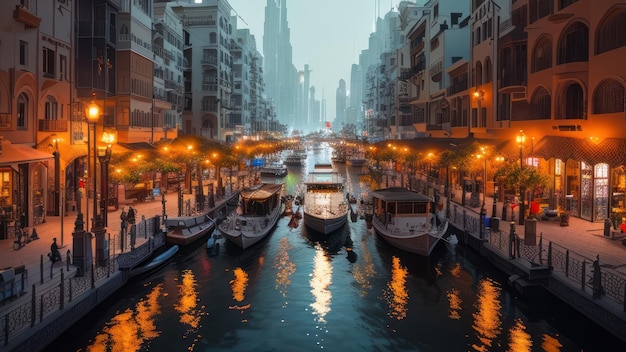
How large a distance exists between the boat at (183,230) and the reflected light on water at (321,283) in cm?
847

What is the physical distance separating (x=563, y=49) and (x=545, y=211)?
436 inches

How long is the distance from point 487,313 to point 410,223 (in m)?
13.5

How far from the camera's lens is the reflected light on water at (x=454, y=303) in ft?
74.1

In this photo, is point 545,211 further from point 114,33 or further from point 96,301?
point 114,33

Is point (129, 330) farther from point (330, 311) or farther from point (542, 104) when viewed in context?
point (542, 104)

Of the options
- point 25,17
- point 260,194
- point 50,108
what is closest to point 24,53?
point 25,17

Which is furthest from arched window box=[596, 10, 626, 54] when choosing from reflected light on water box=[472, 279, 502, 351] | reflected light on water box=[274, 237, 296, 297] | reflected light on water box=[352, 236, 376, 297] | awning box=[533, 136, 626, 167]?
reflected light on water box=[274, 237, 296, 297]

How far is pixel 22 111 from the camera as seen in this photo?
3434 centimetres

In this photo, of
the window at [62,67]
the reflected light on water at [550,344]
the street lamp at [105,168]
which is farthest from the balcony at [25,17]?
the reflected light on water at [550,344]

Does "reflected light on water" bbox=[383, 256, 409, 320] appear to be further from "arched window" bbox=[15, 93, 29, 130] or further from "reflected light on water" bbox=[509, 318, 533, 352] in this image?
"arched window" bbox=[15, 93, 29, 130]

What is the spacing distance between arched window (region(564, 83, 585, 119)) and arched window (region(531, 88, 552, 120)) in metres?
2.17

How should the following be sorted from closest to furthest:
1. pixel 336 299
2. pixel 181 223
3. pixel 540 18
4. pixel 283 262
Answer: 1. pixel 336 299
2. pixel 283 262
3. pixel 181 223
4. pixel 540 18

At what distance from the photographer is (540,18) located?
3931 centimetres

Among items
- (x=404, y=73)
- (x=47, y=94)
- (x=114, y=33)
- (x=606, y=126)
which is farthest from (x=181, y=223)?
(x=404, y=73)
